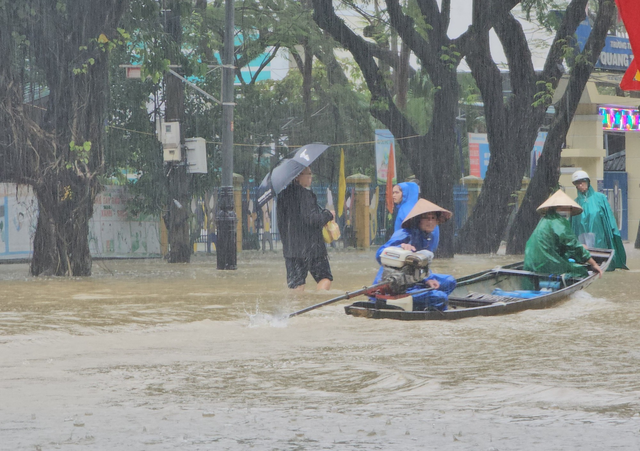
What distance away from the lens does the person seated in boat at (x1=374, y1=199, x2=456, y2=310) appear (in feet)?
35.1

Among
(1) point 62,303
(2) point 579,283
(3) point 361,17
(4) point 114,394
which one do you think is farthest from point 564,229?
(3) point 361,17

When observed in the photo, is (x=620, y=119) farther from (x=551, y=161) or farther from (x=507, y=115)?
(x=551, y=161)

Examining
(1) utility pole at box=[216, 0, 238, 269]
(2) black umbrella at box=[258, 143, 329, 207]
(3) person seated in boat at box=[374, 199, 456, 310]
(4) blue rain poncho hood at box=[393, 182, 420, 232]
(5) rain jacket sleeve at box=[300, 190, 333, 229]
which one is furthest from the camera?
(1) utility pole at box=[216, 0, 238, 269]

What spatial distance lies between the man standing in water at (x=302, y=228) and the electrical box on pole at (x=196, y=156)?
10544mm

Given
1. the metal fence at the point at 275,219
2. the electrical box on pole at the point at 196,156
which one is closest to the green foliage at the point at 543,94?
the electrical box on pole at the point at 196,156

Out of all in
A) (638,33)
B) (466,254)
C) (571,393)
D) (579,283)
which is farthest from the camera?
(466,254)

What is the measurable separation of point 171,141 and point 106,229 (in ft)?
16.8

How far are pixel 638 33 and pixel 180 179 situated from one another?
34.9ft

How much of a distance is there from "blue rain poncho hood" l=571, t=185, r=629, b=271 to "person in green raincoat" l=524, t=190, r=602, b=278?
15.1ft

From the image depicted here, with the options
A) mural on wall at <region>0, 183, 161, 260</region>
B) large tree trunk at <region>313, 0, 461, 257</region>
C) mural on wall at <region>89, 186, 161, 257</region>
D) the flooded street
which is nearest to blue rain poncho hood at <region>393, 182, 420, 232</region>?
the flooded street

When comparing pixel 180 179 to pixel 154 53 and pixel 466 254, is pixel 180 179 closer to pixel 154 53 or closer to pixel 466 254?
pixel 154 53

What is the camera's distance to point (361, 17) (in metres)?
35.5

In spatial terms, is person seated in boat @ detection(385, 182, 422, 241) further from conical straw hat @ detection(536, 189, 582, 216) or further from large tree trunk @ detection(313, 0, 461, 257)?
large tree trunk @ detection(313, 0, 461, 257)

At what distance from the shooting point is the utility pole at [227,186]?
67.7ft
